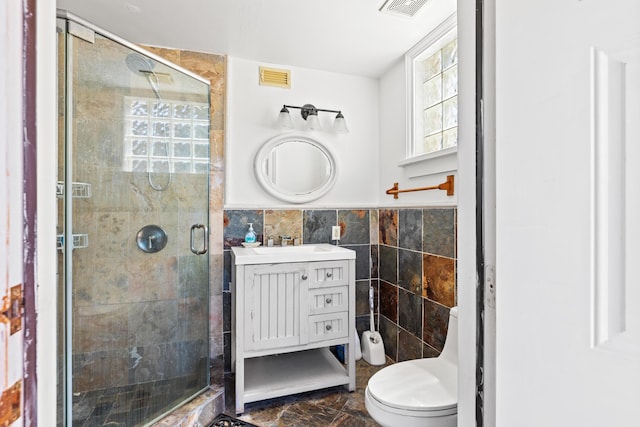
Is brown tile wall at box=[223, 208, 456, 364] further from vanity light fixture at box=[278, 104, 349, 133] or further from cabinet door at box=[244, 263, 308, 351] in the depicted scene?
vanity light fixture at box=[278, 104, 349, 133]

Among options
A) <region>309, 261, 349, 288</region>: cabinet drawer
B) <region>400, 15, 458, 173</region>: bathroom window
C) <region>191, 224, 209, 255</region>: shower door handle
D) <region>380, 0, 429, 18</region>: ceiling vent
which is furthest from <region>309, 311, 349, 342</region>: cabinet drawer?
<region>380, 0, 429, 18</region>: ceiling vent

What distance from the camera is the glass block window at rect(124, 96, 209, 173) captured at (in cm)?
162

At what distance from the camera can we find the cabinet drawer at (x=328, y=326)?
194cm

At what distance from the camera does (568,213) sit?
14.8 inches

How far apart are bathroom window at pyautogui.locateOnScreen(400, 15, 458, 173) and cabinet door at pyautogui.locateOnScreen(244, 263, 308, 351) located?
1.12m

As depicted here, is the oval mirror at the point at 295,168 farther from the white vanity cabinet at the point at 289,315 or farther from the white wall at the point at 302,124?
the white vanity cabinet at the point at 289,315

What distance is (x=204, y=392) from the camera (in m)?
1.88

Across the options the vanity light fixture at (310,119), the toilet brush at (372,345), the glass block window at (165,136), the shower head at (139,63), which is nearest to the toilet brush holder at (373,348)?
the toilet brush at (372,345)

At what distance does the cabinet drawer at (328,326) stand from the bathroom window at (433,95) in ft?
3.71

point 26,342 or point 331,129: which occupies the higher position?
point 331,129

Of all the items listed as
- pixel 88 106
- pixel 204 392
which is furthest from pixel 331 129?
pixel 204 392

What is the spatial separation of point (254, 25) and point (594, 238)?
204 centimetres

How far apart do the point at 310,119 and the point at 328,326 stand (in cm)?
148

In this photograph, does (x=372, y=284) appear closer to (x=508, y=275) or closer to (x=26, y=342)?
(x=508, y=275)
